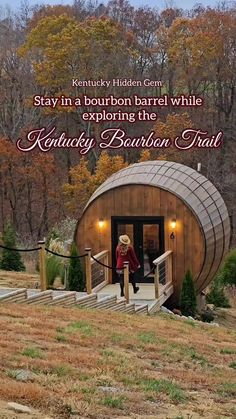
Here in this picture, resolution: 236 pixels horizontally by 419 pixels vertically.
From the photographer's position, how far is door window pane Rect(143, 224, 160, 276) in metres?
17.1

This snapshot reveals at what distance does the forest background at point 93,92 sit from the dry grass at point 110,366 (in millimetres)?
21880

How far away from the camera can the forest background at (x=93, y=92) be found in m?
35.1

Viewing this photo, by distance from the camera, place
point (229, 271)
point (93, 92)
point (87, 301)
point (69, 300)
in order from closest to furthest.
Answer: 1. point (69, 300)
2. point (87, 301)
3. point (229, 271)
4. point (93, 92)

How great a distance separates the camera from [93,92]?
1511 inches

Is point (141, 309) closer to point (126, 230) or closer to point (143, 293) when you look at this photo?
point (143, 293)

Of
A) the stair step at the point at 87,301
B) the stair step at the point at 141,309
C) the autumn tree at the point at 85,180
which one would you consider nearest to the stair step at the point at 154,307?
the stair step at the point at 141,309

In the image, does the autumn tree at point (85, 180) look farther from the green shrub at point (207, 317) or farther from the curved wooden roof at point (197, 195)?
the green shrub at point (207, 317)

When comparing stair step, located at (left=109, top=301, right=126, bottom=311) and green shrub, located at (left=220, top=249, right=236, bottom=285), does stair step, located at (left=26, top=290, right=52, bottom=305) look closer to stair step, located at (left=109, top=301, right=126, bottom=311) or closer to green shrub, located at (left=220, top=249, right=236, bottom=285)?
stair step, located at (left=109, top=301, right=126, bottom=311)

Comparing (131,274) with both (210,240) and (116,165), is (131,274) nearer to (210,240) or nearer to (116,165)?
(210,240)

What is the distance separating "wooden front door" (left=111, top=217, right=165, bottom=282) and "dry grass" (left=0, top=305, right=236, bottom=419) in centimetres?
593

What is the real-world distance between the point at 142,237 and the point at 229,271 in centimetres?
470

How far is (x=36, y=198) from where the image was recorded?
36.4 meters

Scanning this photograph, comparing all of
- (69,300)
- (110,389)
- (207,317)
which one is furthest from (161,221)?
(110,389)

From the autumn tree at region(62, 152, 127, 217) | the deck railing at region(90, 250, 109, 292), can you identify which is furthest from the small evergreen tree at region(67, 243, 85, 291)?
the autumn tree at region(62, 152, 127, 217)
